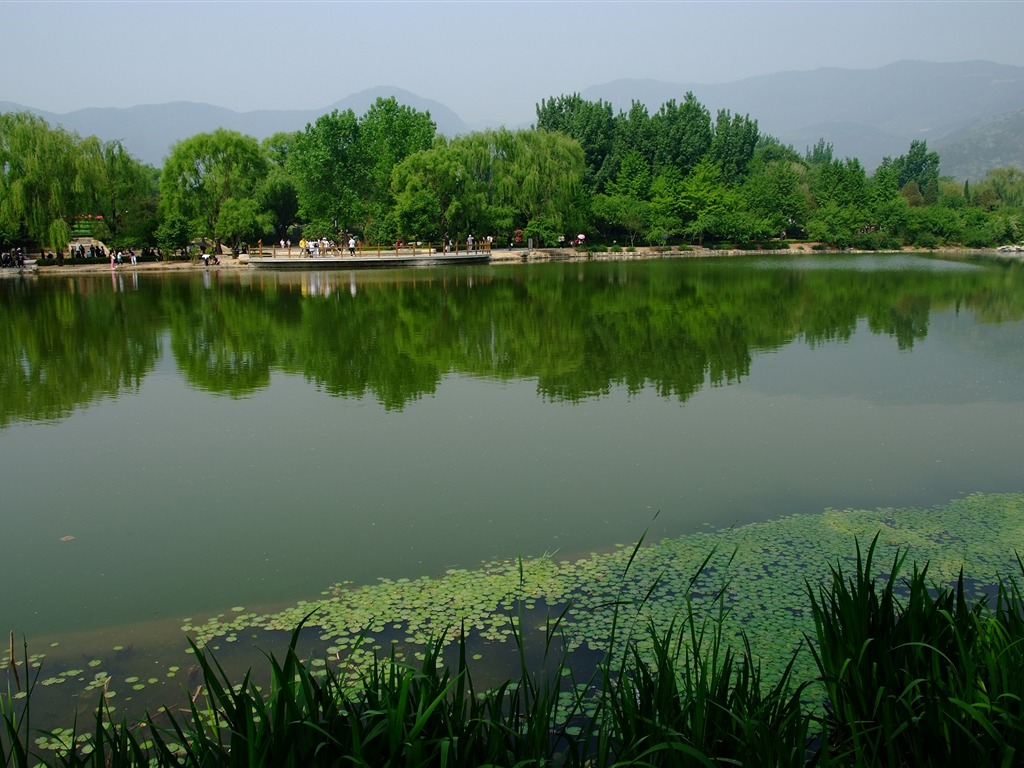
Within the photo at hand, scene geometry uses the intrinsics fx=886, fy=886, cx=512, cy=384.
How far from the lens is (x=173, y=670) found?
4.18 metres

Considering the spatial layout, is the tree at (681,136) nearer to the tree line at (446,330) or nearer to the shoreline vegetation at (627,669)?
the tree line at (446,330)

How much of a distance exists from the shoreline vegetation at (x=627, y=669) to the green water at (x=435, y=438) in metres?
0.45

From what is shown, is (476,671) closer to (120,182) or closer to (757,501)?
(757,501)

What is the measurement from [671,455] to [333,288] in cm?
1996

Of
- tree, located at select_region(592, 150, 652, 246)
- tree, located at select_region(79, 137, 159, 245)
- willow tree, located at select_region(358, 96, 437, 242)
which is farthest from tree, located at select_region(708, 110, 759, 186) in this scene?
tree, located at select_region(79, 137, 159, 245)

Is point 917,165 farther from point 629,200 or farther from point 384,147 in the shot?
point 384,147

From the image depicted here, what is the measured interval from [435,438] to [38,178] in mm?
30842

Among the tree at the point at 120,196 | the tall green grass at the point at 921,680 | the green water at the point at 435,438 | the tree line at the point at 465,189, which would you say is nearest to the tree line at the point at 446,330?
the green water at the point at 435,438

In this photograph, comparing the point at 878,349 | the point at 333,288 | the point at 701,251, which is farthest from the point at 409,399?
the point at 701,251

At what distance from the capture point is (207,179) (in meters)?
39.0

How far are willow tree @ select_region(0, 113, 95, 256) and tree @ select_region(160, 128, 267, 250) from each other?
458cm

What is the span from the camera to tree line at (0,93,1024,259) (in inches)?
1382

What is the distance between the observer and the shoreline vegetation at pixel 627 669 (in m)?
2.50

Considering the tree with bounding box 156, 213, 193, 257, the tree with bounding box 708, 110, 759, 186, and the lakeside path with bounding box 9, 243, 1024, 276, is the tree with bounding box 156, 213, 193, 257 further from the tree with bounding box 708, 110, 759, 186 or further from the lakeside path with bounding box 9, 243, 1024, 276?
the tree with bounding box 708, 110, 759, 186
